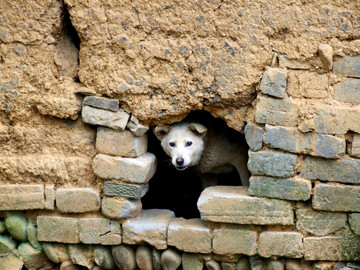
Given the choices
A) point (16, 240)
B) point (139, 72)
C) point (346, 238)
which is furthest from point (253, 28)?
point (16, 240)

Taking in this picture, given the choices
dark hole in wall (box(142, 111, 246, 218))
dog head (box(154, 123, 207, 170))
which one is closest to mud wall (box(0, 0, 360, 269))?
dog head (box(154, 123, 207, 170))

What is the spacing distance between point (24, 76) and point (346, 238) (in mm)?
3371

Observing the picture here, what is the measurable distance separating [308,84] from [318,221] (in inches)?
50.1

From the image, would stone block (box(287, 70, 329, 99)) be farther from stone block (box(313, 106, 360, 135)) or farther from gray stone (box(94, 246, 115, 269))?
gray stone (box(94, 246, 115, 269))

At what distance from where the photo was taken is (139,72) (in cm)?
527

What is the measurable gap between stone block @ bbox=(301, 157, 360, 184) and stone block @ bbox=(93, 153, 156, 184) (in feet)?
4.88

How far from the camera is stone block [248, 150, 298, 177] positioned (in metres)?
5.14

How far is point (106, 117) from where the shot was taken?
5.40m

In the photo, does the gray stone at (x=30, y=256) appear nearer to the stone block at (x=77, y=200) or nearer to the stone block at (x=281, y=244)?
the stone block at (x=77, y=200)

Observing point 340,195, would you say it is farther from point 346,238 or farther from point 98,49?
point 98,49

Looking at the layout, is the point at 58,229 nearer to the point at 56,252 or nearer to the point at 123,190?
the point at 56,252

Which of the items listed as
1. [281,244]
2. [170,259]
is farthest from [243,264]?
[170,259]

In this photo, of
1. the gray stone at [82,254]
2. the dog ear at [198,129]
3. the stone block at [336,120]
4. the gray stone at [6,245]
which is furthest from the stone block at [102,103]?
the stone block at [336,120]

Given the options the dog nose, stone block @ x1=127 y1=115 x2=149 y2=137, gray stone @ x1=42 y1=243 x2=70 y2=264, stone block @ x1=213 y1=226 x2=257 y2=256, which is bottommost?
gray stone @ x1=42 y1=243 x2=70 y2=264
